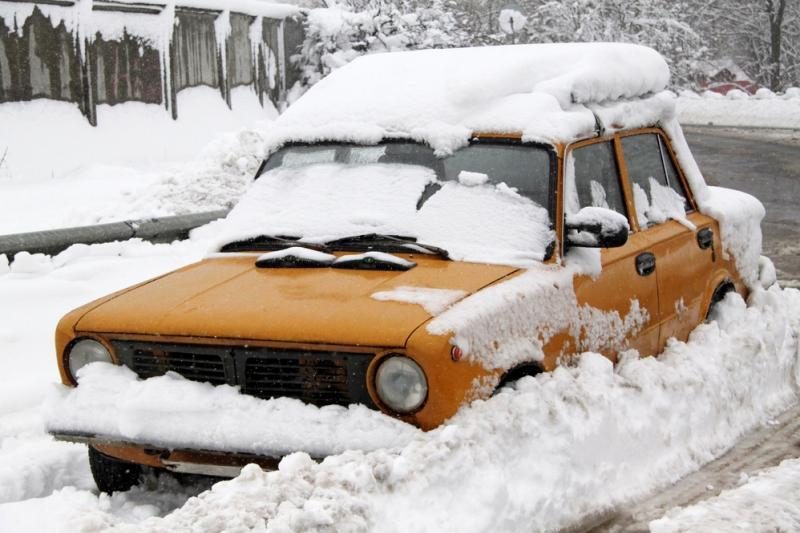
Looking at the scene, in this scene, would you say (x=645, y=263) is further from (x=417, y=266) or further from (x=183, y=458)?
(x=183, y=458)

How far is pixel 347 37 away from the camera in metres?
20.8

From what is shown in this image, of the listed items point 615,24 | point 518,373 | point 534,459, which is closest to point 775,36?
point 615,24

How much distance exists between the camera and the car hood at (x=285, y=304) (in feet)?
13.8

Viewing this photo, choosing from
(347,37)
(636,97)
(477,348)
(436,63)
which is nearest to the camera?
(477,348)

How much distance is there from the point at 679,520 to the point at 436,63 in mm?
2743

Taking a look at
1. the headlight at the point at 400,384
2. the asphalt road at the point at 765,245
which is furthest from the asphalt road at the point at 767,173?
the headlight at the point at 400,384

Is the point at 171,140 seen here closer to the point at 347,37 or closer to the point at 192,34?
the point at 192,34

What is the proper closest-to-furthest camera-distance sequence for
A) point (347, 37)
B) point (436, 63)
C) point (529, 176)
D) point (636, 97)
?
point (529, 176)
point (436, 63)
point (636, 97)
point (347, 37)

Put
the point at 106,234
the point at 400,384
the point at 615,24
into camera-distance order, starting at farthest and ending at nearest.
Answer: the point at 615,24 → the point at 106,234 → the point at 400,384

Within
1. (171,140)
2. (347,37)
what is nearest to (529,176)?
(171,140)

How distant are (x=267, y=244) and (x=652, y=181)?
216 cm

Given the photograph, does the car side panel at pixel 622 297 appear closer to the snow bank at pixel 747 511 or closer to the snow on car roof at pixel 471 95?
the snow on car roof at pixel 471 95

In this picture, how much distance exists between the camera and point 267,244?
213 inches

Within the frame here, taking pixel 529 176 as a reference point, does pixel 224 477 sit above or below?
below
